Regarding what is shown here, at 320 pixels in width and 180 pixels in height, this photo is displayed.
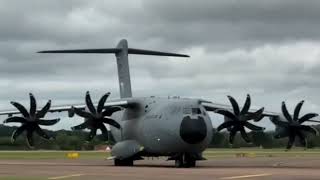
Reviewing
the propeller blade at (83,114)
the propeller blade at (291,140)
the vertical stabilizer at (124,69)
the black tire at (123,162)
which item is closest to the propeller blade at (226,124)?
the propeller blade at (291,140)

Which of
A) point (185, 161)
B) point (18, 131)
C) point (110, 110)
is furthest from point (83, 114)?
point (185, 161)

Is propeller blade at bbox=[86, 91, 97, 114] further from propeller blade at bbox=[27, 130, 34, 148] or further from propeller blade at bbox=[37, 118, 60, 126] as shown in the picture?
propeller blade at bbox=[27, 130, 34, 148]

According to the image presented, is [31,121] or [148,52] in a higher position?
[148,52]

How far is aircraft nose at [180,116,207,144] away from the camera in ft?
123

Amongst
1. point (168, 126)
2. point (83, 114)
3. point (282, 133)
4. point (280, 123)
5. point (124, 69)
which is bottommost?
point (282, 133)

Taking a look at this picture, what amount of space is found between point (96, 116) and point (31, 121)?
15.4ft

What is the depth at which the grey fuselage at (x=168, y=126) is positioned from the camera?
124 feet

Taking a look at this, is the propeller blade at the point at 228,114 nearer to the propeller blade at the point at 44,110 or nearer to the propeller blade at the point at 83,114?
the propeller blade at the point at 83,114

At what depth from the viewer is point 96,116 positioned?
132 feet

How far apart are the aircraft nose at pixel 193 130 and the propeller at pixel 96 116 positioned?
15.8 ft

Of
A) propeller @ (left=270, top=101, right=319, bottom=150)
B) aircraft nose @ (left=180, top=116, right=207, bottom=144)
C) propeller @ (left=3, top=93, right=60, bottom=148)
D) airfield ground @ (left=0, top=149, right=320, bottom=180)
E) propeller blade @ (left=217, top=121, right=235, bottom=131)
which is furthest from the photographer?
propeller @ (left=270, top=101, right=319, bottom=150)

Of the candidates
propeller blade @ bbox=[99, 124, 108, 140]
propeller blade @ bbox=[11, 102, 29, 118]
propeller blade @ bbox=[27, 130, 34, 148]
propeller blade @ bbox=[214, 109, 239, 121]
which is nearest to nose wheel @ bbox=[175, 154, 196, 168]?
propeller blade @ bbox=[214, 109, 239, 121]

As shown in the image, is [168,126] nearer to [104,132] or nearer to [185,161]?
[185,161]

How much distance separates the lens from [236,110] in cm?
4144
